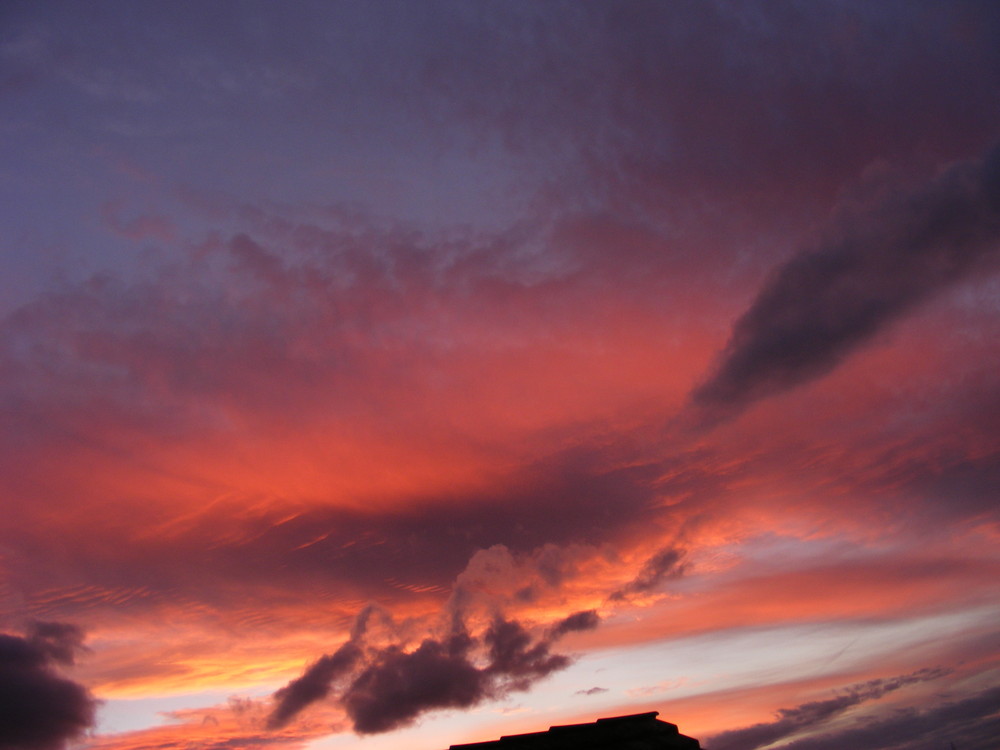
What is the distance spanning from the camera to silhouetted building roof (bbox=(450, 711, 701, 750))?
27.4 meters

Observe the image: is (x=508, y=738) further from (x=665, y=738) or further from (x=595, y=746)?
(x=665, y=738)

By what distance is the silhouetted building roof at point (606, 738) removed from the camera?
89.9 ft

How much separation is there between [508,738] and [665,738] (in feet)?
25.7

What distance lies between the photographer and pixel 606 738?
27938mm

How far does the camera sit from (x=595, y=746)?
2756cm

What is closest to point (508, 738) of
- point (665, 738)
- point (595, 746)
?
point (595, 746)

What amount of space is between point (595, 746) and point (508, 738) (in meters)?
4.16

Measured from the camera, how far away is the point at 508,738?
27.8 meters

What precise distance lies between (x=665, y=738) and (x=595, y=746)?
376 centimetres

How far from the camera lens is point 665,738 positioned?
28547 mm
